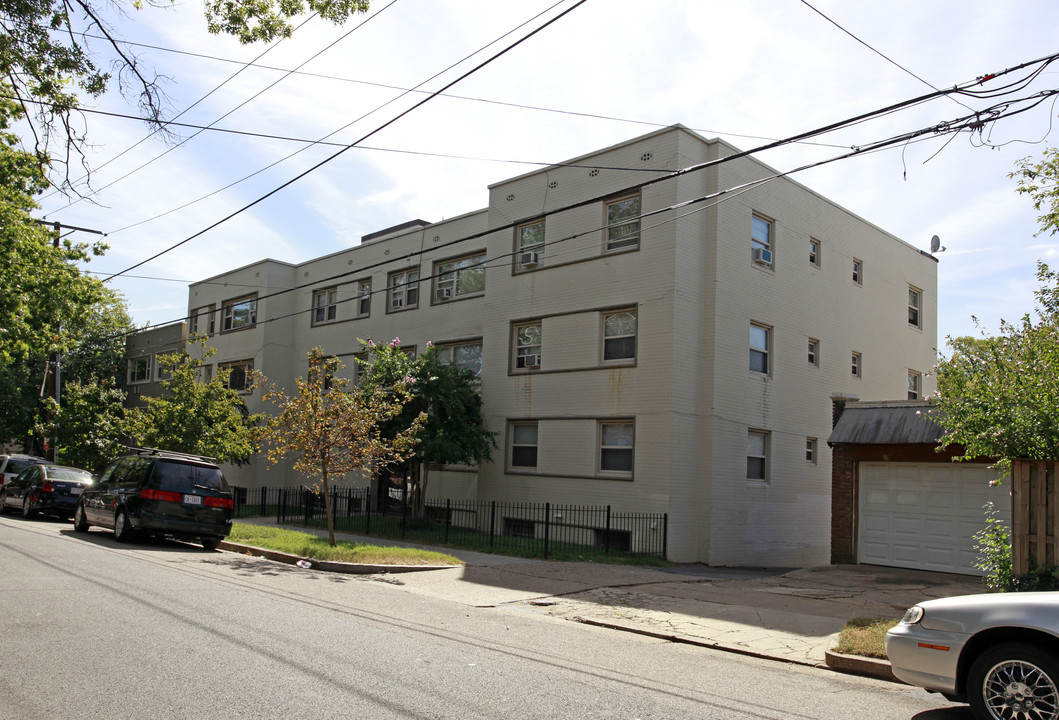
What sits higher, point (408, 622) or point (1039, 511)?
point (1039, 511)

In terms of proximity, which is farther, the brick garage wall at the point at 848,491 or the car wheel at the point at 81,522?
the car wheel at the point at 81,522

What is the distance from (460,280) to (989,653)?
825 inches

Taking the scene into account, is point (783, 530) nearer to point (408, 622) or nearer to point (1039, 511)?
point (1039, 511)

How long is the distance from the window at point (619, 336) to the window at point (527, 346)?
2.28 m

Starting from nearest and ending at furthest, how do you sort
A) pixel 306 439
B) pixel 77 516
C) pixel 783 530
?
pixel 306 439 < pixel 77 516 < pixel 783 530

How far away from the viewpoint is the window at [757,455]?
20.7 m

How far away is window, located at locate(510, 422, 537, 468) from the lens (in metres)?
21.6

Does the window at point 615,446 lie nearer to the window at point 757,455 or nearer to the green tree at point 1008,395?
the window at point 757,455

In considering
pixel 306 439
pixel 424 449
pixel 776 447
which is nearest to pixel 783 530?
pixel 776 447

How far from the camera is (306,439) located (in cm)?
1571

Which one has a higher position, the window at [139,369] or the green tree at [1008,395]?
the window at [139,369]

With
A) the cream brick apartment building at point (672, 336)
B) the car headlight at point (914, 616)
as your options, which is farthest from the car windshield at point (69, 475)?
the car headlight at point (914, 616)

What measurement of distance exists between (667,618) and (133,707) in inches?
266

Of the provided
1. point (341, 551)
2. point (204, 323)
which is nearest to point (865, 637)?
point (341, 551)
